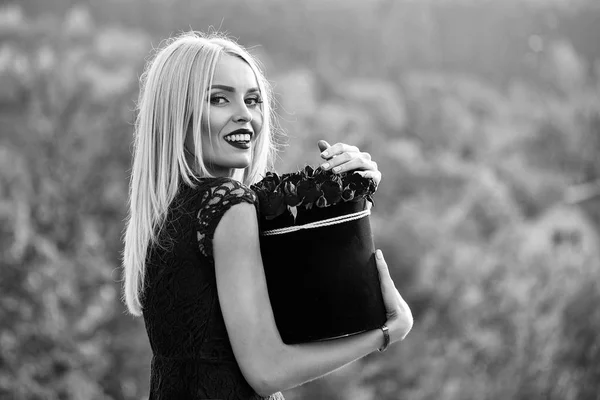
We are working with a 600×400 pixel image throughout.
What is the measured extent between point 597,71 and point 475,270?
2.38 metres

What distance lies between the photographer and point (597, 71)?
7.27 meters

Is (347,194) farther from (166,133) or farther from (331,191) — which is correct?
(166,133)

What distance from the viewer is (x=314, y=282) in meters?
1.35

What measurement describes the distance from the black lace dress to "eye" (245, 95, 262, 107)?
0.75 feet

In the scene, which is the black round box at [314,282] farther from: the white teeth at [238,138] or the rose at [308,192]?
the white teeth at [238,138]

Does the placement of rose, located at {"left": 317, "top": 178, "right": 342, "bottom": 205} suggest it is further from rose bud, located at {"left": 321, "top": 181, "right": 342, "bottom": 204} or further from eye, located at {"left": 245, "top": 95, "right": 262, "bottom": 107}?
eye, located at {"left": 245, "top": 95, "right": 262, "bottom": 107}

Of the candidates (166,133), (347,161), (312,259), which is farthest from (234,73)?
(312,259)

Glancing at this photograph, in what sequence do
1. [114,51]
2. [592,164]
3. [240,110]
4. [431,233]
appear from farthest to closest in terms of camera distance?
[592,164] → [431,233] → [114,51] → [240,110]

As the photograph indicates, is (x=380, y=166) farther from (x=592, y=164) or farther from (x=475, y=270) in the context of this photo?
(x=592, y=164)

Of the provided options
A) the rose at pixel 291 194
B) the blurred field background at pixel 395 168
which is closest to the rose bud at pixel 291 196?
the rose at pixel 291 194

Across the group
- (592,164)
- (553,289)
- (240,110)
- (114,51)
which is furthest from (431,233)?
(240,110)

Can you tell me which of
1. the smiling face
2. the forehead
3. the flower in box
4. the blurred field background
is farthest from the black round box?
the blurred field background

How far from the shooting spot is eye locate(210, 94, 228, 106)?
4.87 ft

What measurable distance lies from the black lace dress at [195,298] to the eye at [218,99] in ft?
0.55
